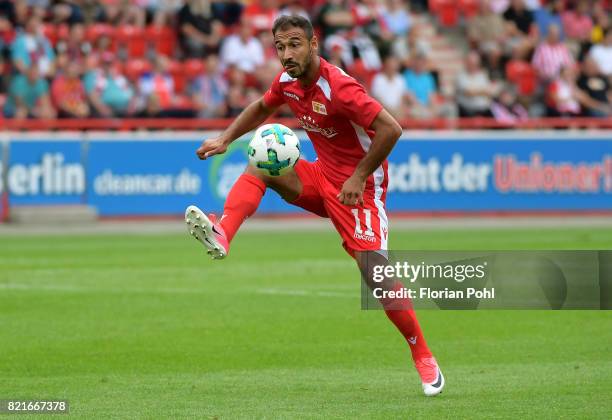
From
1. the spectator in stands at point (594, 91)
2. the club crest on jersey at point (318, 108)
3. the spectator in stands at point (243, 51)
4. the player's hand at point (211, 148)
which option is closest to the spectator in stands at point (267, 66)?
the spectator in stands at point (243, 51)

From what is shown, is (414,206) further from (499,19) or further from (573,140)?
(499,19)

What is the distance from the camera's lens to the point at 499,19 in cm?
2867

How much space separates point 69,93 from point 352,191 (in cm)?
1496

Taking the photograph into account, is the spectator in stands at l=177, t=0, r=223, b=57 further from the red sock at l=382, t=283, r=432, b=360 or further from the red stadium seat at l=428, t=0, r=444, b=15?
the red sock at l=382, t=283, r=432, b=360

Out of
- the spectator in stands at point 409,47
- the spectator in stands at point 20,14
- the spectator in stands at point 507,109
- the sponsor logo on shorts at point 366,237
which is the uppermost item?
the sponsor logo on shorts at point 366,237

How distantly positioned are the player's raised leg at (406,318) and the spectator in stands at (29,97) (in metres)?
14.6

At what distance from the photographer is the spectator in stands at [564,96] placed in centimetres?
2652

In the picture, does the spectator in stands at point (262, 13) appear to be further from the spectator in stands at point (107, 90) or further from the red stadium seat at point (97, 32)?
the spectator in stands at point (107, 90)

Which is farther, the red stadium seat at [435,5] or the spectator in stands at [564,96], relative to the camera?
the red stadium seat at [435,5]

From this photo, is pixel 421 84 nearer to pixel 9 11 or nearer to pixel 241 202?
pixel 9 11

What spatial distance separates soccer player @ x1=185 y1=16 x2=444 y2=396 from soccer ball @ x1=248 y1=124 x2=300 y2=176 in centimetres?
9

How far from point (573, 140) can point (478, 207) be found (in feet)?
7.36

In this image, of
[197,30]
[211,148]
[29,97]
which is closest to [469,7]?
[197,30]

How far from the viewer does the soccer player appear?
25.6ft
